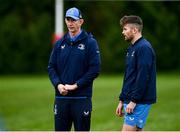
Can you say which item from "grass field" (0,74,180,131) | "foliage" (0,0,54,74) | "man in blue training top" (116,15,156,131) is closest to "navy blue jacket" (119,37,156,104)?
"man in blue training top" (116,15,156,131)

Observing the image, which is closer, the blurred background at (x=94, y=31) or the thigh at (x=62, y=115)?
the thigh at (x=62, y=115)

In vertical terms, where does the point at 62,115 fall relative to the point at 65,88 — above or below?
below

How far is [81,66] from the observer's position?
7.50 m

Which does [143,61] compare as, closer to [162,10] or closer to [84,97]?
[84,97]

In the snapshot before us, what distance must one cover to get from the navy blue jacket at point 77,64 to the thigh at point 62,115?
103 millimetres

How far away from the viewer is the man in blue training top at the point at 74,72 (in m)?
7.47

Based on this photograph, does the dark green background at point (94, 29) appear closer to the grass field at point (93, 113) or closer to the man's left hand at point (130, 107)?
the grass field at point (93, 113)

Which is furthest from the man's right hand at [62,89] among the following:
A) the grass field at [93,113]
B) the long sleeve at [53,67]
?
the grass field at [93,113]

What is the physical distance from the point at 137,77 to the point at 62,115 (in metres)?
1.05

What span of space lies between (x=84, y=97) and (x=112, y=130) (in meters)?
4.53

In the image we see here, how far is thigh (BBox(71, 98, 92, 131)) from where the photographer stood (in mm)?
7516

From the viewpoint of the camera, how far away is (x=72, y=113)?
755 centimetres

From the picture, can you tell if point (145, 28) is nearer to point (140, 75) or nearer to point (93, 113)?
point (93, 113)

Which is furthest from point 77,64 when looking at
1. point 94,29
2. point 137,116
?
point 94,29
